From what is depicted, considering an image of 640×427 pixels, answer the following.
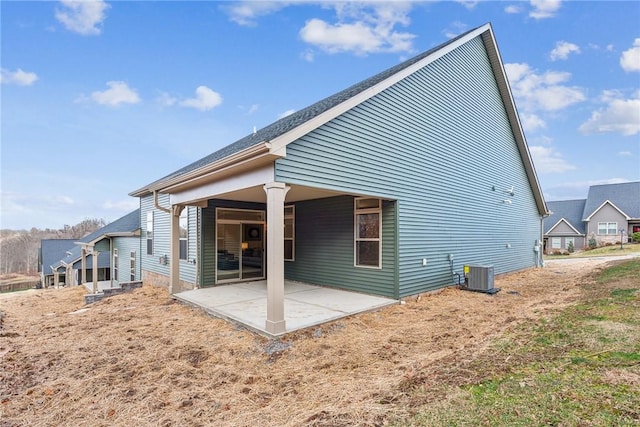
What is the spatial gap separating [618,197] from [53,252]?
165ft

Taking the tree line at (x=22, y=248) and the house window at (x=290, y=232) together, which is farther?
the tree line at (x=22, y=248)

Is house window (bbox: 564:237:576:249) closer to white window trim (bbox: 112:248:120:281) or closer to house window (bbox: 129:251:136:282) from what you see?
house window (bbox: 129:251:136:282)

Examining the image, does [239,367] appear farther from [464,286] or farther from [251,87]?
[251,87]

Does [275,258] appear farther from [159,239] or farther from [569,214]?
[569,214]

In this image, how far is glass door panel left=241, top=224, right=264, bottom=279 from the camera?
1011cm

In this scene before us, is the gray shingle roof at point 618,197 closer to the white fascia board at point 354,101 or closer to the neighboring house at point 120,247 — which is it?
the white fascia board at point 354,101

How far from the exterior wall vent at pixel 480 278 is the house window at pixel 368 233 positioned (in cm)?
284

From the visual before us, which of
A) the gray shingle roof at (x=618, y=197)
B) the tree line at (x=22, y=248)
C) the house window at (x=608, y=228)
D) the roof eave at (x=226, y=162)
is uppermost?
the gray shingle roof at (x=618, y=197)

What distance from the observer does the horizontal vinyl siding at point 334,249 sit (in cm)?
760

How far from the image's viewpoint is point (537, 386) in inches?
113

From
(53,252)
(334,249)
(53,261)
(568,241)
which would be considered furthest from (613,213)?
(53,252)

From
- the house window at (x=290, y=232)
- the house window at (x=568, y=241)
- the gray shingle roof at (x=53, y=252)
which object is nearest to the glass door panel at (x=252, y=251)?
the house window at (x=290, y=232)

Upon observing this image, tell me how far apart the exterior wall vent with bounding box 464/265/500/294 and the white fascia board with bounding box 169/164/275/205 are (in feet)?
20.9

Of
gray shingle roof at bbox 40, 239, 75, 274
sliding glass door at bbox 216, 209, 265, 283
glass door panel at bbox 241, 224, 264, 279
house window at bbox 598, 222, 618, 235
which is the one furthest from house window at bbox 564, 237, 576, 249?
gray shingle roof at bbox 40, 239, 75, 274
